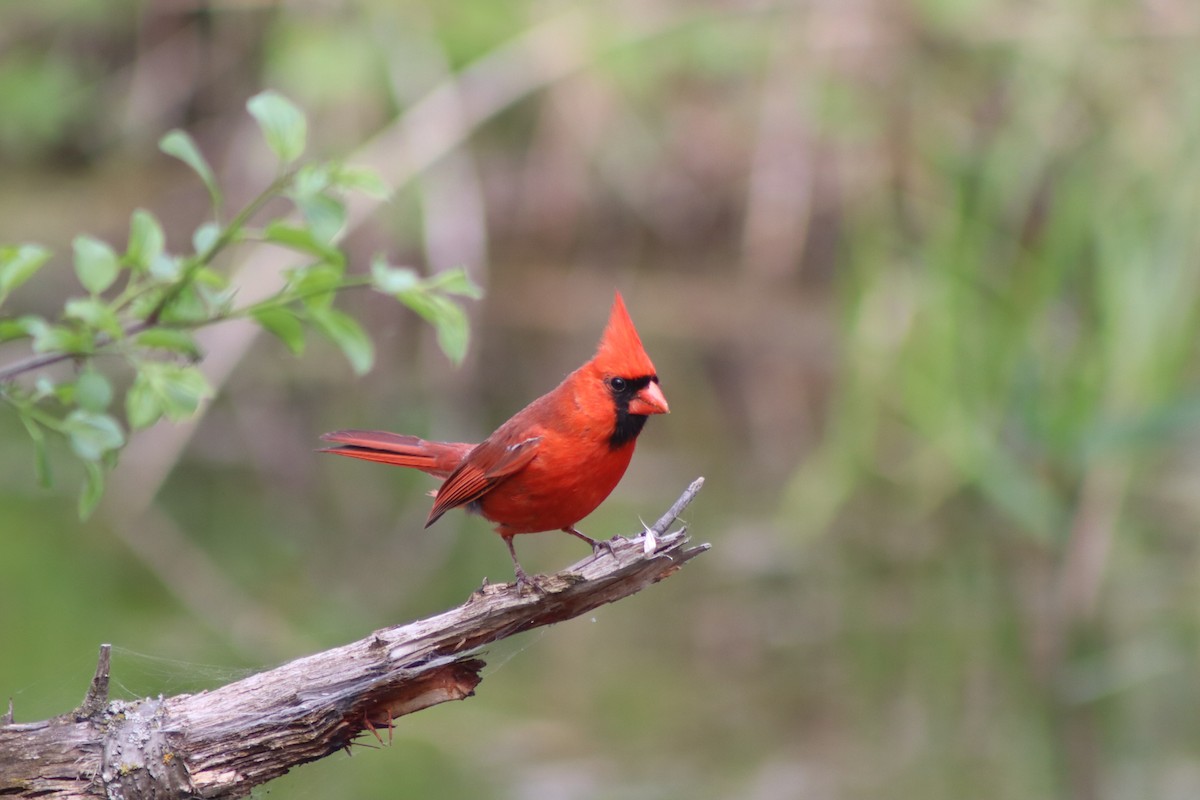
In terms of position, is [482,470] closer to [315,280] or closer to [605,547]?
[605,547]

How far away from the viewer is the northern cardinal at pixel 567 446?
2.69m

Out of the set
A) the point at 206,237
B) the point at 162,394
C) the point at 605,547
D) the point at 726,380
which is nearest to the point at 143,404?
the point at 162,394

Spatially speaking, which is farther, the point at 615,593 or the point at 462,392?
the point at 462,392

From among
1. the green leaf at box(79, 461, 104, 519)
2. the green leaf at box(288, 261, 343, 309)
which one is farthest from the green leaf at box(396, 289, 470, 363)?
the green leaf at box(79, 461, 104, 519)

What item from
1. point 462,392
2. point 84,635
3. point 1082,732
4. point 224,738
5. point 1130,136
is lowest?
point 224,738

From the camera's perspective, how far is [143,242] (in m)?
2.03

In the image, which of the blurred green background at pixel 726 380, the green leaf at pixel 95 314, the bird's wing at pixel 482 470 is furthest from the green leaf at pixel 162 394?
the blurred green background at pixel 726 380

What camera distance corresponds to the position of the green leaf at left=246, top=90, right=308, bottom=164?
6.70 ft

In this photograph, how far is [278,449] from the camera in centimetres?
735

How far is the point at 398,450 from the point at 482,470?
0.74 ft

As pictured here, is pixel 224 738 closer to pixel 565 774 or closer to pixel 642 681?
pixel 565 774

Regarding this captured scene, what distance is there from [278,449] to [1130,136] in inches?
180

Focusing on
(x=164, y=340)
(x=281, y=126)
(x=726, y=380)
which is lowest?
(x=164, y=340)

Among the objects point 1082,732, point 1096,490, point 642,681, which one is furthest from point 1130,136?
point 642,681
